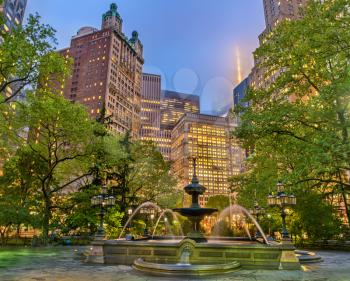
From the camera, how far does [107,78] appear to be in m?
139

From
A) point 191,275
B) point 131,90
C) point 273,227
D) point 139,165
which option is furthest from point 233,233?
point 131,90

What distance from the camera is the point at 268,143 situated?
2228 cm

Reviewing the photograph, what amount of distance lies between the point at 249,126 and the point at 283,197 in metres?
6.16

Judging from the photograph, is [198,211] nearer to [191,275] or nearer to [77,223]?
[191,275]

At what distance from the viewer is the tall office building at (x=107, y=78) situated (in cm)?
13850

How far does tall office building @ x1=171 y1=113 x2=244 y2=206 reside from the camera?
177 m

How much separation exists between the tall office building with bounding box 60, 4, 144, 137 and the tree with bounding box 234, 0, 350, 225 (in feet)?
379

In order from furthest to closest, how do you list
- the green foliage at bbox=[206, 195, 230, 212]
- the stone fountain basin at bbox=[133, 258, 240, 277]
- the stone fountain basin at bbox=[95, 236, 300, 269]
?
the green foliage at bbox=[206, 195, 230, 212] < the stone fountain basin at bbox=[95, 236, 300, 269] < the stone fountain basin at bbox=[133, 258, 240, 277]

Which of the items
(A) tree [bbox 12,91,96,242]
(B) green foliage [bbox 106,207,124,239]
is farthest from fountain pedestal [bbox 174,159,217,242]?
(B) green foliage [bbox 106,207,124,239]

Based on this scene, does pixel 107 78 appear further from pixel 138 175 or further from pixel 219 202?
pixel 138 175

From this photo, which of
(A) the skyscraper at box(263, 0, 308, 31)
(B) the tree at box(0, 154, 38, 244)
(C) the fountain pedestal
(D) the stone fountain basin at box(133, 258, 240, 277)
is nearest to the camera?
(D) the stone fountain basin at box(133, 258, 240, 277)

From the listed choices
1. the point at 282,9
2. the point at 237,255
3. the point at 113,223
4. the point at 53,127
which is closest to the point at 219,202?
the point at 113,223

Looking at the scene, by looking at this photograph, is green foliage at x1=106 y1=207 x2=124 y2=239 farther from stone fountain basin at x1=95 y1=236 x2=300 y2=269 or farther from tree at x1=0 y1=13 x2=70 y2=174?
stone fountain basin at x1=95 y1=236 x2=300 y2=269

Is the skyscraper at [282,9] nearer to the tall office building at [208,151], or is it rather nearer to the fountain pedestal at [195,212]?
the tall office building at [208,151]
